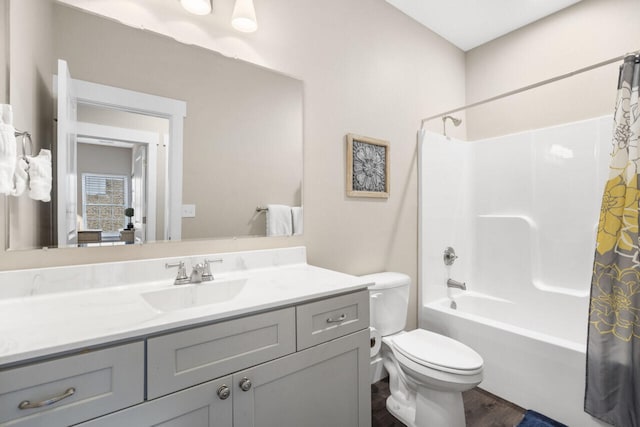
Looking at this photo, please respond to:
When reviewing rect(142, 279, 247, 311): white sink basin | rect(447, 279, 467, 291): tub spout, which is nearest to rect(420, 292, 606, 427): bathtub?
rect(447, 279, 467, 291): tub spout

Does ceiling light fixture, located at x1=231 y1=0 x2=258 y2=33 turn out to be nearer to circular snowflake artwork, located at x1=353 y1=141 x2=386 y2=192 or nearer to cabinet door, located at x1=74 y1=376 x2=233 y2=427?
circular snowflake artwork, located at x1=353 y1=141 x2=386 y2=192

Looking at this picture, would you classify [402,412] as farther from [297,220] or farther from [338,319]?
[297,220]

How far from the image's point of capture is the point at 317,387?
3.73 feet

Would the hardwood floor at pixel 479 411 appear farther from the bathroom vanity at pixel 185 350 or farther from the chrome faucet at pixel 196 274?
the chrome faucet at pixel 196 274

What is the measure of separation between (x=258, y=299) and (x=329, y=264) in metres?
0.87

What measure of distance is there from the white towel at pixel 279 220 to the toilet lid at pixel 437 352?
2.78 ft

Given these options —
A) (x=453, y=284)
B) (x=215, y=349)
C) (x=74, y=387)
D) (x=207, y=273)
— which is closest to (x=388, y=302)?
(x=453, y=284)

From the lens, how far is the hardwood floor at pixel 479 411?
5.58ft

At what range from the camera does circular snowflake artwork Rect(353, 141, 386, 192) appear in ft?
6.44

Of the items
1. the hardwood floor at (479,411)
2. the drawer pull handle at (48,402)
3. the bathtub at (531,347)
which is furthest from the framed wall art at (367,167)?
the drawer pull handle at (48,402)

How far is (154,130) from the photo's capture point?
131cm

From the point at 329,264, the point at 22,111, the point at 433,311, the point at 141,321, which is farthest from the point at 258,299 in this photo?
the point at 433,311

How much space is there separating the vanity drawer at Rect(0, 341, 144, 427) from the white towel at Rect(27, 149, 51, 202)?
0.67 m

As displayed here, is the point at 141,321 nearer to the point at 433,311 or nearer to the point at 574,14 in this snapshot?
the point at 433,311
